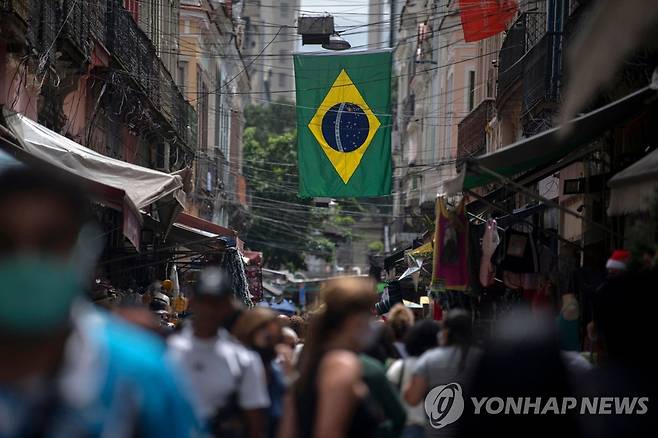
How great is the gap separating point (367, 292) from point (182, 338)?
46.7 inches

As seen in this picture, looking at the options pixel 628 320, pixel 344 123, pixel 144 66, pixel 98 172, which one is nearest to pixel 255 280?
pixel 144 66

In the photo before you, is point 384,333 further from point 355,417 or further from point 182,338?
point 355,417

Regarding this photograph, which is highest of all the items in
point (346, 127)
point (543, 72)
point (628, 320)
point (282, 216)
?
point (543, 72)

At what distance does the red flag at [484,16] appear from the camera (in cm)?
2106

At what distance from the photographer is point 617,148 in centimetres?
1495

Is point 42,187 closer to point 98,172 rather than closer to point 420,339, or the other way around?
point 420,339

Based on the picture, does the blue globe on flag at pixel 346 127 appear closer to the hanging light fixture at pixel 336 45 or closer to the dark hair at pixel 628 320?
the hanging light fixture at pixel 336 45

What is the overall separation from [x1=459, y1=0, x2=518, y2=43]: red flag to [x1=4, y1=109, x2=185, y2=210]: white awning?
7.42m

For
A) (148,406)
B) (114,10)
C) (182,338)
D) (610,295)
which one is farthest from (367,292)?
(114,10)

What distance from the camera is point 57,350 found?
94.9 inches

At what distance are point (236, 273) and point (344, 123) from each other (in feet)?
13.9

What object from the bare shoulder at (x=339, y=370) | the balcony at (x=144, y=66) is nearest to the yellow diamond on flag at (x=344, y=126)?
the balcony at (x=144, y=66)

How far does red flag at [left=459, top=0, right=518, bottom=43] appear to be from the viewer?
69.1ft

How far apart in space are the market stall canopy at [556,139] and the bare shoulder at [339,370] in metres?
4.98
